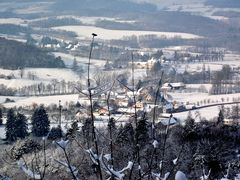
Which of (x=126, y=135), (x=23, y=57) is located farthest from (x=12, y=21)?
(x=126, y=135)

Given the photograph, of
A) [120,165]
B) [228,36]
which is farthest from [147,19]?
[120,165]

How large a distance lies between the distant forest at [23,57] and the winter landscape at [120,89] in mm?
84

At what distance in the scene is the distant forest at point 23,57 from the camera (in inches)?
914

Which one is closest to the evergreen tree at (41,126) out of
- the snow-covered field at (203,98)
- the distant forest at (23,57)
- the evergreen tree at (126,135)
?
the evergreen tree at (126,135)

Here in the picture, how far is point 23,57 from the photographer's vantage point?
24.2 meters

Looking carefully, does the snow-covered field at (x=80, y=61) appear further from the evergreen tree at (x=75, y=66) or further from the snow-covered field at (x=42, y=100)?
the snow-covered field at (x=42, y=100)

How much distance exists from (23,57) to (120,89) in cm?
969

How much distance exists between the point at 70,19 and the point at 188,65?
15.7 meters

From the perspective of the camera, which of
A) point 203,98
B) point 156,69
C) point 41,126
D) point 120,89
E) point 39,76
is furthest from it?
point 156,69

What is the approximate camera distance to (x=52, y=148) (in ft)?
25.4

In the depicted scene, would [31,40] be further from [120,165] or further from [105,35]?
[120,165]

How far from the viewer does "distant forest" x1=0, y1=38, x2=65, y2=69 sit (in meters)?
23.2

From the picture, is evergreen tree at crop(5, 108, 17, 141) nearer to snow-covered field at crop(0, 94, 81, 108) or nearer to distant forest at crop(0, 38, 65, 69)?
snow-covered field at crop(0, 94, 81, 108)

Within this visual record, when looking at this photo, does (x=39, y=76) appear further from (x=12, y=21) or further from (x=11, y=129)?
(x=12, y=21)
